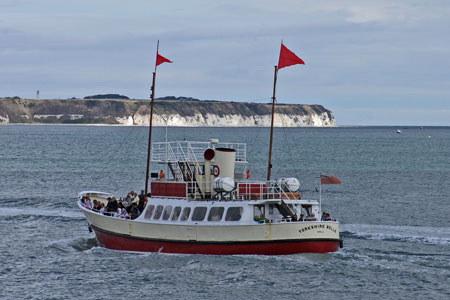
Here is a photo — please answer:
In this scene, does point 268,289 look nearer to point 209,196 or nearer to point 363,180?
point 209,196

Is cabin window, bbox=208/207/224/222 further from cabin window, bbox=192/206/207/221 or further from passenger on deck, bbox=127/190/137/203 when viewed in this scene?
passenger on deck, bbox=127/190/137/203

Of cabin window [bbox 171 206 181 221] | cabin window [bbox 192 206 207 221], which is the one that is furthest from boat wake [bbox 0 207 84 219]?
cabin window [bbox 192 206 207 221]

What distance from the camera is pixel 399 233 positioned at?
43656 mm

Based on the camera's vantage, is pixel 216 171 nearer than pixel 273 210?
No

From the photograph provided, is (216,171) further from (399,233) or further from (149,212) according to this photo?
(399,233)

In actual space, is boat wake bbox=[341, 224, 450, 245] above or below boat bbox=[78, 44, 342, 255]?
below

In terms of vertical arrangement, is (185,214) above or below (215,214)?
below

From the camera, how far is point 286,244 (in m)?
33.9

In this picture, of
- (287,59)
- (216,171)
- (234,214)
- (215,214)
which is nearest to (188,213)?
(215,214)

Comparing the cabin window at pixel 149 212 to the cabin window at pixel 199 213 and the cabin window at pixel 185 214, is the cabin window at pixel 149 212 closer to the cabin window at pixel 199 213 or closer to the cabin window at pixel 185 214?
the cabin window at pixel 185 214

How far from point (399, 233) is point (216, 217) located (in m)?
14.7

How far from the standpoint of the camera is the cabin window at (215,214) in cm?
3516

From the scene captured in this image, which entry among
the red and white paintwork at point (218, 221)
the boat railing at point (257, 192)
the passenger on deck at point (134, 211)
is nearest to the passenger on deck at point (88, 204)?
the red and white paintwork at point (218, 221)

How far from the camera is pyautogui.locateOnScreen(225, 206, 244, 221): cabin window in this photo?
114 feet
